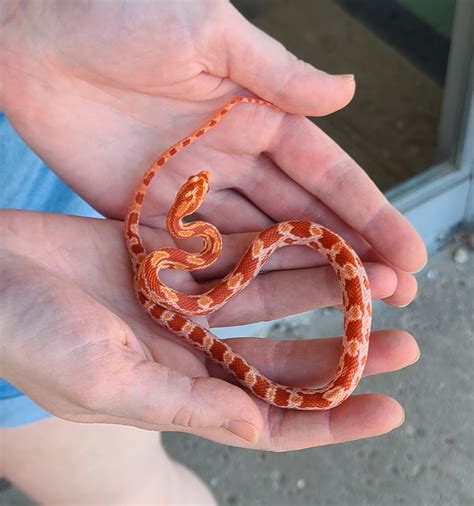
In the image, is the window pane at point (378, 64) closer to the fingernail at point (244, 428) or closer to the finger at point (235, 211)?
the finger at point (235, 211)

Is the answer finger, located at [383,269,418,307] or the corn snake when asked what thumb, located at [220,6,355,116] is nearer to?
the corn snake

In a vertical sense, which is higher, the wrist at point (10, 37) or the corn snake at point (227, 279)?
the wrist at point (10, 37)

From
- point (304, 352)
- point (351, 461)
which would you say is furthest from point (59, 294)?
point (351, 461)

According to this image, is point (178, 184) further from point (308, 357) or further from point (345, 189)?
point (308, 357)

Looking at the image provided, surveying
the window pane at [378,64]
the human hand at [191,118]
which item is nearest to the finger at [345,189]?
the human hand at [191,118]

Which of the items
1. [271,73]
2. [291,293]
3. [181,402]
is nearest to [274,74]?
[271,73]

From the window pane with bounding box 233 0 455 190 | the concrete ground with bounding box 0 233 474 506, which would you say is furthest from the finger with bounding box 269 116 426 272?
Answer: the window pane with bounding box 233 0 455 190
